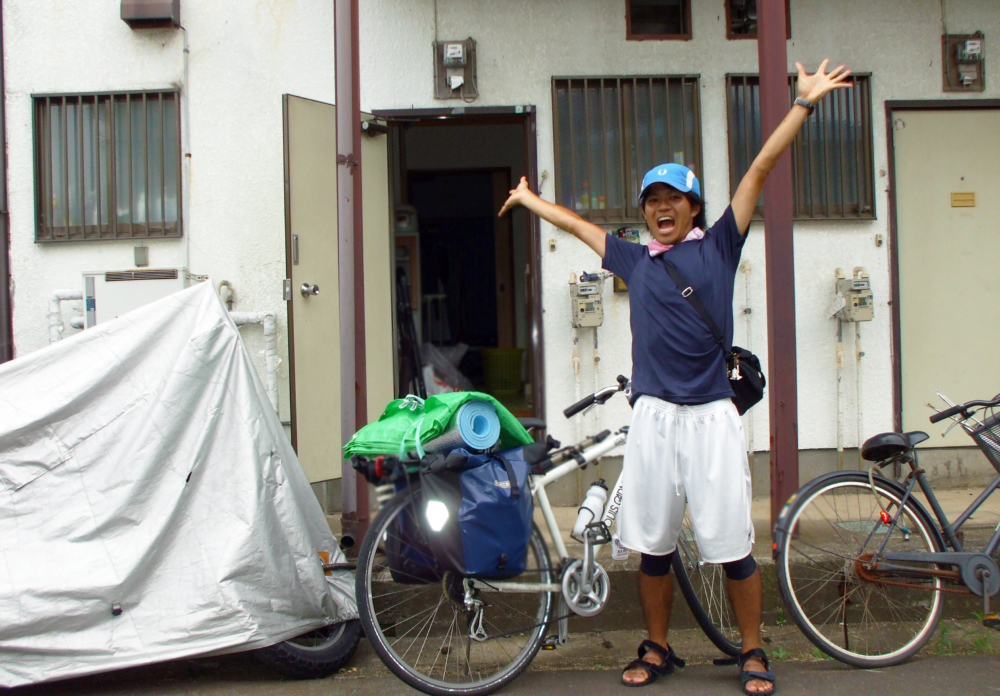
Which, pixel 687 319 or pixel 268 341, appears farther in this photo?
pixel 268 341

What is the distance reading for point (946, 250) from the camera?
5484 mm

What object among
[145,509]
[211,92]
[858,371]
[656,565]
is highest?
[211,92]

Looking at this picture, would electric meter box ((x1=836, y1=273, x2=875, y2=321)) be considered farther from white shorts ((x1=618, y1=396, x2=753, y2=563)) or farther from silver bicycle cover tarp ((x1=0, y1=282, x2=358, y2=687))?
silver bicycle cover tarp ((x1=0, y1=282, x2=358, y2=687))

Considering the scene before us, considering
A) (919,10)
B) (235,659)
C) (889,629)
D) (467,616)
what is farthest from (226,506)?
(919,10)

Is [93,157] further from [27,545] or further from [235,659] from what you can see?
[235,659]

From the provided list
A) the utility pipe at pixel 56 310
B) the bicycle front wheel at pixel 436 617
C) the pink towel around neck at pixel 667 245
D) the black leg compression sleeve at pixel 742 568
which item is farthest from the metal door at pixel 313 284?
the black leg compression sleeve at pixel 742 568

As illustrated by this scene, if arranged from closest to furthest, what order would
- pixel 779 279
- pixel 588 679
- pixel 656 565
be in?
pixel 656 565 → pixel 588 679 → pixel 779 279

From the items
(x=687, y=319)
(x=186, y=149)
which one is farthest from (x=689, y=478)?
(x=186, y=149)

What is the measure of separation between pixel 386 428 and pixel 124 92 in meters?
3.62

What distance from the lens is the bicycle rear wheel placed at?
331 cm

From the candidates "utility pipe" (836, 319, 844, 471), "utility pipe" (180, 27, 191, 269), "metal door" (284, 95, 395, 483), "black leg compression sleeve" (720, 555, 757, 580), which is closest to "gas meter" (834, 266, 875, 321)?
"utility pipe" (836, 319, 844, 471)

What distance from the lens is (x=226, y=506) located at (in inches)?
130

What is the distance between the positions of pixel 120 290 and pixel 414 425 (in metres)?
3.07

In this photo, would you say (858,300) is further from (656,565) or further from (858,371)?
(656,565)
